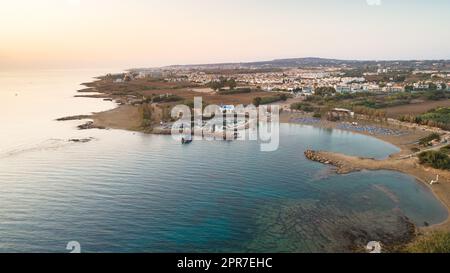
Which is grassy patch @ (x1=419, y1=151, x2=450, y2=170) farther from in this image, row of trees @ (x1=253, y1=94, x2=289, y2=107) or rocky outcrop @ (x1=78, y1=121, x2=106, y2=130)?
row of trees @ (x1=253, y1=94, x2=289, y2=107)

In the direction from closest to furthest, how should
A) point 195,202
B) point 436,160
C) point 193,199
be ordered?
1. point 195,202
2. point 193,199
3. point 436,160

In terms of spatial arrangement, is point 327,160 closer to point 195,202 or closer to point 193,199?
point 193,199

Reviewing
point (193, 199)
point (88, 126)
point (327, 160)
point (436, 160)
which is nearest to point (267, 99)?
point (88, 126)

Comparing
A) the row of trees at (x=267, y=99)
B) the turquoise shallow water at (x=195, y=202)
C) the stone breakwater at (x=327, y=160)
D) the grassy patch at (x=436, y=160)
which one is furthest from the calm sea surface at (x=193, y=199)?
the row of trees at (x=267, y=99)

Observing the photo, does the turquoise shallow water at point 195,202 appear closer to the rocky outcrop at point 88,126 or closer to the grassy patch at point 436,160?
the grassy patch at point 436,160
